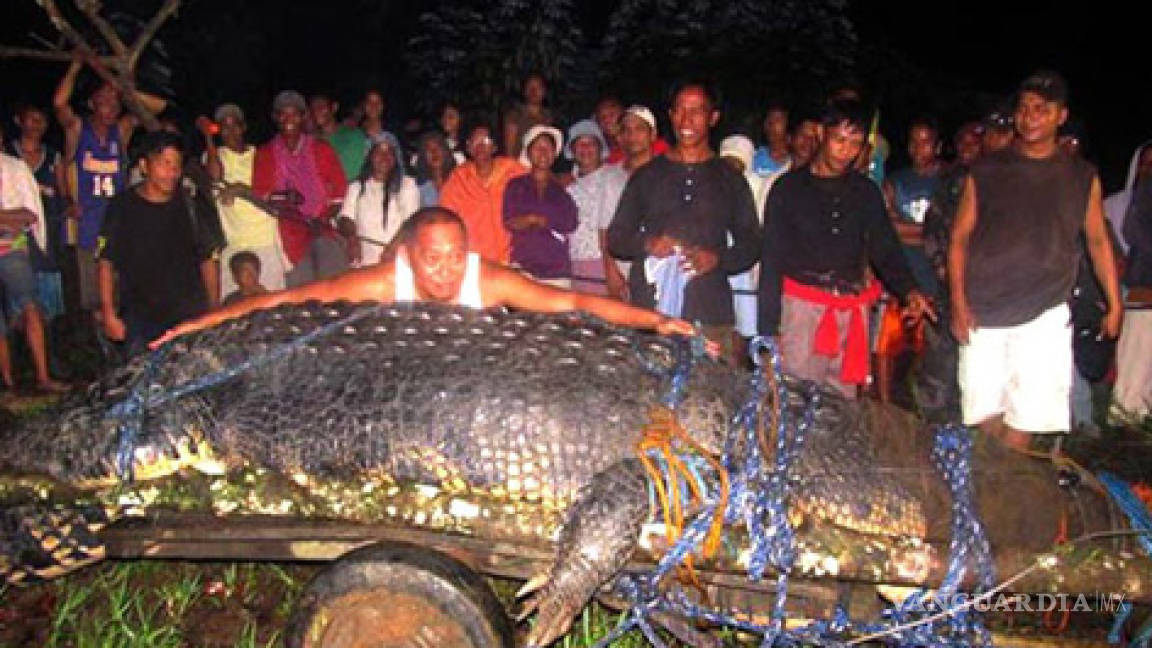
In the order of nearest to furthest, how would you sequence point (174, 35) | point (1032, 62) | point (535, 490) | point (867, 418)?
1. point (535, 490)
2. point (867, 418)
3. point (174, 35)
4. point (1032, 62)

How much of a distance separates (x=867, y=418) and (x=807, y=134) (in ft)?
10.5

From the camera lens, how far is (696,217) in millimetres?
4316

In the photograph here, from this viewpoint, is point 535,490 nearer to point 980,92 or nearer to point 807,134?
point 807,134

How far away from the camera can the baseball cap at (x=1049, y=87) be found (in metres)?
3.75

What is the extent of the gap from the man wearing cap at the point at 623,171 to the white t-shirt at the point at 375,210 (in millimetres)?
1369

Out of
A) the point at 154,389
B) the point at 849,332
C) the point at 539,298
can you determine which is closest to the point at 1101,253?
the point at 849,332

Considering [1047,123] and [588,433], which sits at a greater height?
[1047,123]

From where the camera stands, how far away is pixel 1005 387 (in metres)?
4.08

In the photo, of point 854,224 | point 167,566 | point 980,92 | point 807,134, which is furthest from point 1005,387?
point 980,92

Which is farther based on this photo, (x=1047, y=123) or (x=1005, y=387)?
(x=1005, y=387)

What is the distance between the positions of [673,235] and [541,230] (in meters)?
1.48

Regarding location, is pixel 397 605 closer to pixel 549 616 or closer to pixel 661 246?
pixel 549 616

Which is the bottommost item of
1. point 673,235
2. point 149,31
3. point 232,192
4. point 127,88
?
point 673,235

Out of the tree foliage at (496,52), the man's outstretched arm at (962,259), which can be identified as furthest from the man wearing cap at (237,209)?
the tree foliage at (496,52)
